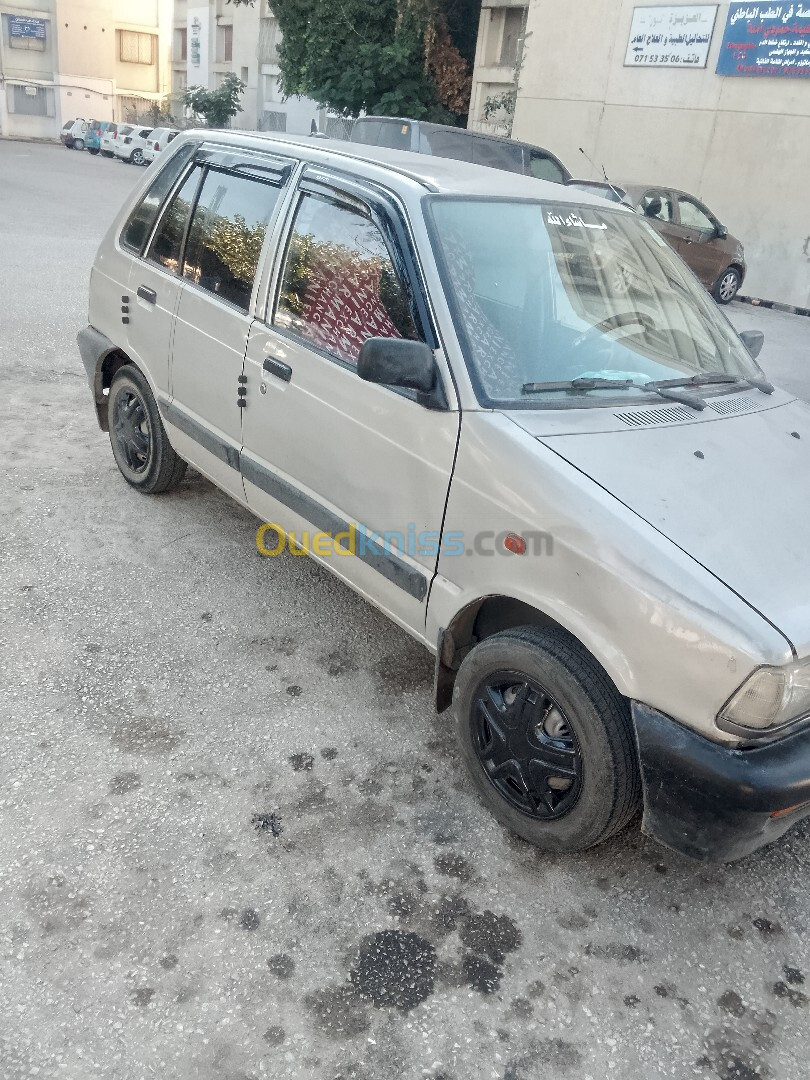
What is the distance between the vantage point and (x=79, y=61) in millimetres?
48312

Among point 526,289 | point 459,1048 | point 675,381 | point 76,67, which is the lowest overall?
point 459,1048

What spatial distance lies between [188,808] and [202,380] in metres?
1.90

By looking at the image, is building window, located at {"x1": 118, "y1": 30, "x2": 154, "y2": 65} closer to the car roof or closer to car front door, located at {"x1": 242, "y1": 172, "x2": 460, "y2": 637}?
the car roof

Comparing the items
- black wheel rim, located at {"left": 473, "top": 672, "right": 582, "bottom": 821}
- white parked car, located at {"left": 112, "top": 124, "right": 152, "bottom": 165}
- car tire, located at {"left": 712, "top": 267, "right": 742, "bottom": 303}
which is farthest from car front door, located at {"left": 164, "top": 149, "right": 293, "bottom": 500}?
white parked car, located at {"left": 112, "top": 124, "right": 152, "bottom": 165}

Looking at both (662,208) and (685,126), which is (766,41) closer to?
(685,126)

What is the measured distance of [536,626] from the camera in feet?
8.36

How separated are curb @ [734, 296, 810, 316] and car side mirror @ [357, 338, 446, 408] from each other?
14.8m

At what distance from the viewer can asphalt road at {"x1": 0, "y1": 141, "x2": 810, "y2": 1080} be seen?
2049 millimetres

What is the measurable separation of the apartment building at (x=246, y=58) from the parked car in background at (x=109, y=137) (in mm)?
5429

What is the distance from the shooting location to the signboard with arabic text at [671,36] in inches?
624

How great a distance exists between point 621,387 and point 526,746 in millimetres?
1214

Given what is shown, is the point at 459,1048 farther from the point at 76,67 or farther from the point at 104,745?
the point at 76,67

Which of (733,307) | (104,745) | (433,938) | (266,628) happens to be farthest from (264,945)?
(733,307)

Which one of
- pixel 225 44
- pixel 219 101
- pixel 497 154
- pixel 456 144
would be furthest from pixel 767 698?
pixel 225 44
